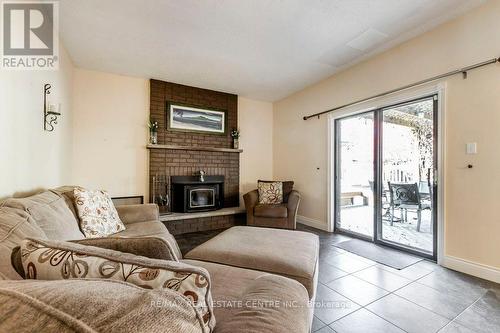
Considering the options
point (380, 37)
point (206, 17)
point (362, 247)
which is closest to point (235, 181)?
point (362, 247)

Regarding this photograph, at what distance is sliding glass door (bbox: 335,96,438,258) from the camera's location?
2.65m

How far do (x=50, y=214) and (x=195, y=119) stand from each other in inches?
120

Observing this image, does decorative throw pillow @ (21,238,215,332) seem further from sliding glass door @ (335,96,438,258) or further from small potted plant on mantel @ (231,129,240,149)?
small potted plant on mantel @ (231,129,240,149)

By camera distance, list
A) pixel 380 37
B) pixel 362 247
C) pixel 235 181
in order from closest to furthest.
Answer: pixel 380 37 → pixel 362 247 → pixel 235 181

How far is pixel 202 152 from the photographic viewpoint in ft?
13.8

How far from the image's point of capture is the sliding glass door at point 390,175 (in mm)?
2652

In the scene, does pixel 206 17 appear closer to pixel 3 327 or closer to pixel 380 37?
pixel 380 37

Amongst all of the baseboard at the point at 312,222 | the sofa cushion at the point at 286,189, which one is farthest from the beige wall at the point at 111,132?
the baseboard at the point at 312,222

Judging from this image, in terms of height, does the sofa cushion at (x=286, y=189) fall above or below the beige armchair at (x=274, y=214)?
above

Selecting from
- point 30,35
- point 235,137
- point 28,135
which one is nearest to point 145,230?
point 28,135

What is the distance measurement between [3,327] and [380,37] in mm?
3438

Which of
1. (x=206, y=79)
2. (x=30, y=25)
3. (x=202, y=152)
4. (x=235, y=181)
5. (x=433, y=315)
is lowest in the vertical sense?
(x=433, y=315)

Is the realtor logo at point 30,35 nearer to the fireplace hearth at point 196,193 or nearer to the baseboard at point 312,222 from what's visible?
the fireplace hearth at point 196,193

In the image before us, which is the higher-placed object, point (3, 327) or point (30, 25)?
point (30, 25)
